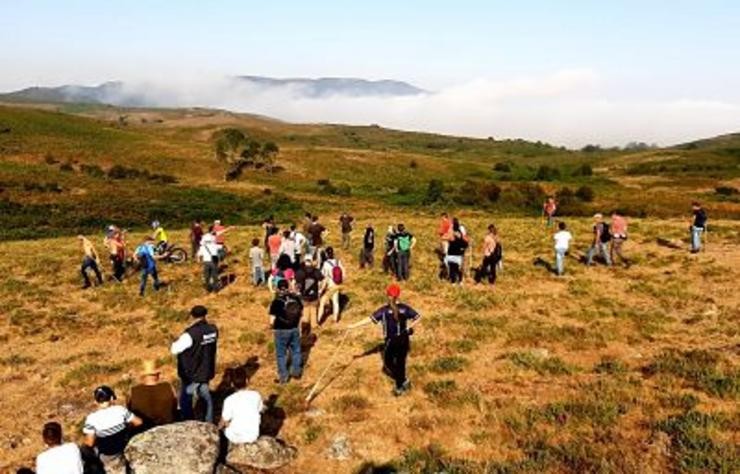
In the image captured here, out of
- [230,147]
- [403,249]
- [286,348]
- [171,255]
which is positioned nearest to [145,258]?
[171,255]

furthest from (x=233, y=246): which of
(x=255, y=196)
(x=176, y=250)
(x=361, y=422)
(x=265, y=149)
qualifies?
(x=265, y=149)

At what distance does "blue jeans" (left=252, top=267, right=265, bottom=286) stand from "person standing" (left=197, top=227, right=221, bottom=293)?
1350mm

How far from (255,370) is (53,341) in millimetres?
7241

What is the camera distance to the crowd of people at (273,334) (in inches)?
419

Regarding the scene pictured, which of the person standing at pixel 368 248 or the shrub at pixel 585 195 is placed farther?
the shrub at pixel 585 195

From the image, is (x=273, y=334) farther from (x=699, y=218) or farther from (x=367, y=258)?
(x=699, y=218)

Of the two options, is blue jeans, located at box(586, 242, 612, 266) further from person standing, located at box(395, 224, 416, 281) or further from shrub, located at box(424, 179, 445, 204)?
shrub, located at box(424, 179, 445, 204)

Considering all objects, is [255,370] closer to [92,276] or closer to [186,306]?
[186,306]

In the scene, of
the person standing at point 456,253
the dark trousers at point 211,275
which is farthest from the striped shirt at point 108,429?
the person standing at point 456,253

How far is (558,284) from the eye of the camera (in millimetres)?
26109

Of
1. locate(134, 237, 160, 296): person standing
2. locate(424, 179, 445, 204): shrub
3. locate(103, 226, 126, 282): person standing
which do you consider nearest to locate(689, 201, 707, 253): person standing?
locate(134, 237, 160, 296): person standing

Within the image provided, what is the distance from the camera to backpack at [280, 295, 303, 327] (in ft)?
48.0

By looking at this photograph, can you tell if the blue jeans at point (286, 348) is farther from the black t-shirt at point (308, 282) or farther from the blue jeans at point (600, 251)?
the blue jeans at point (600, 251)

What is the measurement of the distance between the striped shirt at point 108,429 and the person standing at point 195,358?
175 centimetres
